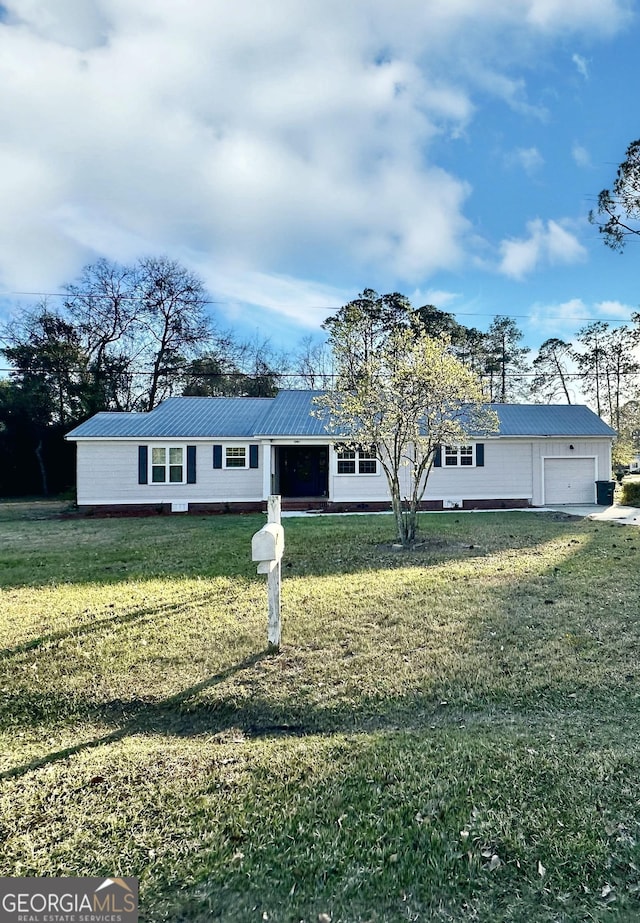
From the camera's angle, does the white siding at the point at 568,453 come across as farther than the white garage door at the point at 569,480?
No

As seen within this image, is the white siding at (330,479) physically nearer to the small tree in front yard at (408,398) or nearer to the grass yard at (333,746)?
the small tree in front yard at (408,398)

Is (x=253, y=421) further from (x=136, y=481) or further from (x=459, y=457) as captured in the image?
Result: (x=459, y=457)

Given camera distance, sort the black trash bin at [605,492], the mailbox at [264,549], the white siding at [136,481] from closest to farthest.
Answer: the mailbox at [264,549] < the white siding at [136,481] < the black trash bin at [605,492]

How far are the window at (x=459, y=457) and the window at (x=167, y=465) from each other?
9.83m

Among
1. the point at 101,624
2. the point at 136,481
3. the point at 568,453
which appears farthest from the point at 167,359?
the point at 101,624

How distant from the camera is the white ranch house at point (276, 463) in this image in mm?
16250

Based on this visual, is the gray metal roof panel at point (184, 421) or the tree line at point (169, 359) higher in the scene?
the tree line at point (169, 359)

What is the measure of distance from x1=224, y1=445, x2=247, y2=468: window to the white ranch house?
0.12 feet

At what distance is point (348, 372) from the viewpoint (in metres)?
9.96

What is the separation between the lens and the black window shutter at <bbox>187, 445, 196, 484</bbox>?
16.5 metres

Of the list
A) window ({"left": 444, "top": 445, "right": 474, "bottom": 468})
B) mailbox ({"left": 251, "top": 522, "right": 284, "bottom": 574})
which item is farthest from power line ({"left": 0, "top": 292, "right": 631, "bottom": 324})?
mailbox ({"left": 251, "top": 522, "right": 284, "bottom": 574})

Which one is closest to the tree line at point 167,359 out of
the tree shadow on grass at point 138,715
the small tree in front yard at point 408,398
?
the small tree in front yard at point 408,398

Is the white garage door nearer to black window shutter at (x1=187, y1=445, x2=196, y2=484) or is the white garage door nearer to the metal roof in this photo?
the metal roof

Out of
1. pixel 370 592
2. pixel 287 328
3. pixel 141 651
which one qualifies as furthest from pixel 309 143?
pixel 287 328
